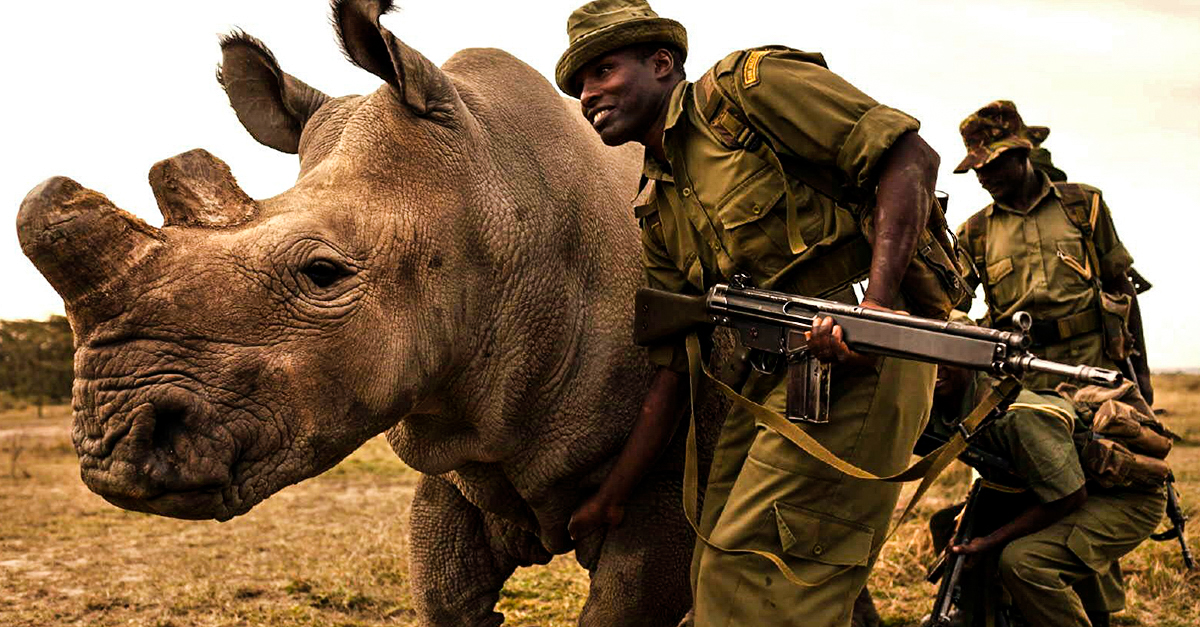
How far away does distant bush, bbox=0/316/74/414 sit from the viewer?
19.2m

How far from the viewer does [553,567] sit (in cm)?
745

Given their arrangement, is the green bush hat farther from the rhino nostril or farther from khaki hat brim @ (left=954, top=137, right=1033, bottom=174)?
khaki hat brim @ (left=954, top=137, right=1033, bottom=174)

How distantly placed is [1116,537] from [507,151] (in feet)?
10.6

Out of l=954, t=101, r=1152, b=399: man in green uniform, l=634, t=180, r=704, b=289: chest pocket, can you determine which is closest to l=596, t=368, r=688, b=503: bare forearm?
l=634, t=180, r=704, b=289: chest pocket

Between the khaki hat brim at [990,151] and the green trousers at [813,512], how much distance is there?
394 centimetres

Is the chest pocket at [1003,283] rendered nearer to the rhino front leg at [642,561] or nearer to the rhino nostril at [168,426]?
the rhino front leg at [642,561]

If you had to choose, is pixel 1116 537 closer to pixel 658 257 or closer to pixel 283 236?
pixel 658 257

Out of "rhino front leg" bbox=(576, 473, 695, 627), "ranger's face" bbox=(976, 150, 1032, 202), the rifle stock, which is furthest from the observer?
"ranger's face" bbox=(976, 150, 1032, 202)

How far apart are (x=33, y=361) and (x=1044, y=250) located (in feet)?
53.9

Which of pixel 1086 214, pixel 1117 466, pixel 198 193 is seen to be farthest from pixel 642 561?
pixel 1086 214

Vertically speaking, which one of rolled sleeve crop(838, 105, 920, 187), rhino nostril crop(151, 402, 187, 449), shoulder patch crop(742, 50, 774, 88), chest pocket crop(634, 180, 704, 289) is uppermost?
shoulder patch crop(742, 50, 774, 88)

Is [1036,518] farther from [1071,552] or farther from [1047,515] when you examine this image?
[1071,552]

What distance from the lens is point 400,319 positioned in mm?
3271

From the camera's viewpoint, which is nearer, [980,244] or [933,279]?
[933,279]
